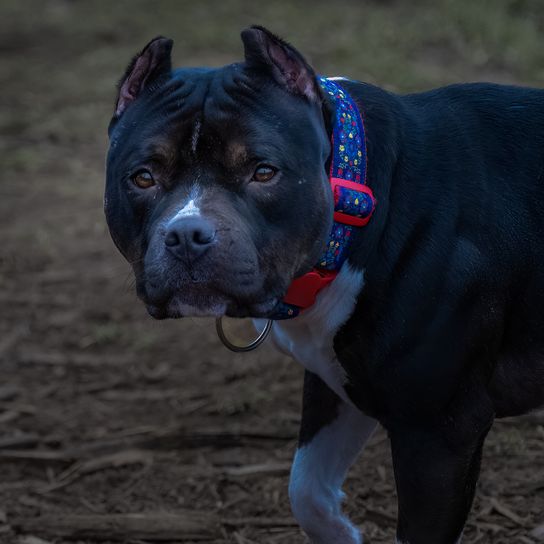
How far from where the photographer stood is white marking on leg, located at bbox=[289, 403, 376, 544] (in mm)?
3621

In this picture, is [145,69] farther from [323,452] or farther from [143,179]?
[323,452]

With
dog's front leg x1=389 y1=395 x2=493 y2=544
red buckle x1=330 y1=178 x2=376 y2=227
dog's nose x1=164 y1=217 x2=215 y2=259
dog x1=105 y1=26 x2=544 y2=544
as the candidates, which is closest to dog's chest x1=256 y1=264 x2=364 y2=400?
dog x1=105 y1=26 x2=544 y2=544

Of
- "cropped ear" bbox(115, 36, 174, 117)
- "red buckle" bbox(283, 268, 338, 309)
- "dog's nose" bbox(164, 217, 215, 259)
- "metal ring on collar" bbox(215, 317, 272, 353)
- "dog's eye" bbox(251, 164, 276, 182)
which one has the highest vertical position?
"cropped ear" bbox(115, 36, 174, 117)

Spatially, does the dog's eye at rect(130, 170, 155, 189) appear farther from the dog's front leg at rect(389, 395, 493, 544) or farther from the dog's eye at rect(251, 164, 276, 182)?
the dog's front leg at rect(389, 395, 493, 544)

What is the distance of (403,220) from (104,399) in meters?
2.64

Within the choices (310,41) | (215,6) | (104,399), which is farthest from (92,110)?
(104,399)

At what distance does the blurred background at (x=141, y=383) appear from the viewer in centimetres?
Answer: 426

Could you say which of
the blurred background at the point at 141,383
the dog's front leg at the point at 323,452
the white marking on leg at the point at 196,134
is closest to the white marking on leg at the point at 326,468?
the dog's front leg at the point at 323,452

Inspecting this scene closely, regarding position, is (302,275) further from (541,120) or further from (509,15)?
(509,15)

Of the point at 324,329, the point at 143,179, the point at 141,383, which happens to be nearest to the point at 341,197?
the point at 324,329

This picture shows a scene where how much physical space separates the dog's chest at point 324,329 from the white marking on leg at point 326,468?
0.32m

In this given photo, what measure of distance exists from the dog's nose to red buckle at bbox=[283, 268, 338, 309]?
0.39 m

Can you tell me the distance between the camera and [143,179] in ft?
9.91

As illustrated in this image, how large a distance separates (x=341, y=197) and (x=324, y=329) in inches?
15.2
